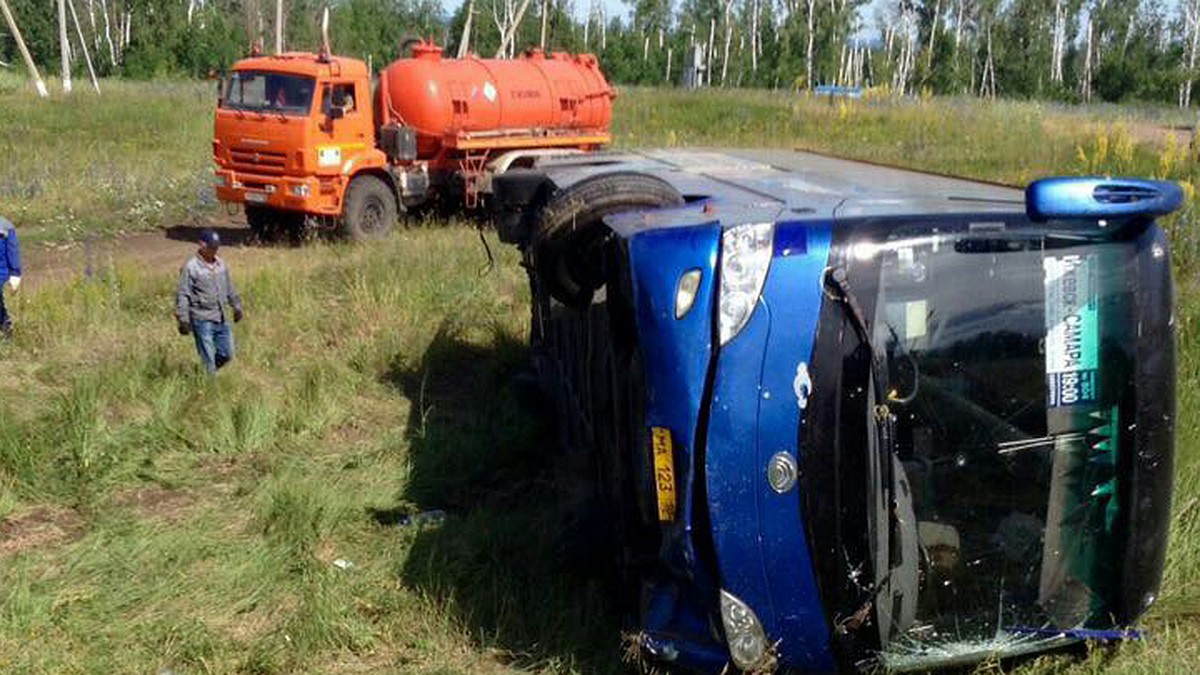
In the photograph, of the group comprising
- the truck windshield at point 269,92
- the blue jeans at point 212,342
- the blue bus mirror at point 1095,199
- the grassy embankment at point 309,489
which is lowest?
the grassy embankment at point 309,489

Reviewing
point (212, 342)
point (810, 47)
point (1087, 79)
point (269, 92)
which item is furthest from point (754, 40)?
point (212, 342)

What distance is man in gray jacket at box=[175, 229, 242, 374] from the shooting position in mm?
8211

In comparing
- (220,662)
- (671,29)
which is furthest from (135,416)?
(671,29)

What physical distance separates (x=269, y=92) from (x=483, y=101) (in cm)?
287

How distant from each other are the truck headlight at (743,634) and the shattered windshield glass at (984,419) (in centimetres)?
37

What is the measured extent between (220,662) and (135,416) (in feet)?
11.0

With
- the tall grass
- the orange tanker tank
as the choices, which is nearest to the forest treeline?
the tall grass

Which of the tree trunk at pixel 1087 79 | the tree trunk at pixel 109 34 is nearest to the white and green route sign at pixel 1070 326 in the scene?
the tree trunk at pixel 109 34

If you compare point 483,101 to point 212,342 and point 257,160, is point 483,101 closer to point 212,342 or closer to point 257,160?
point 257,160

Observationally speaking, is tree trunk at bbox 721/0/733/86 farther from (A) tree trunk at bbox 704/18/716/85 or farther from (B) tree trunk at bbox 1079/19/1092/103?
(B) tree trunk at bbox 1079/19/1092/103

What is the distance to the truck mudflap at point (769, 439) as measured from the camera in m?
3.47

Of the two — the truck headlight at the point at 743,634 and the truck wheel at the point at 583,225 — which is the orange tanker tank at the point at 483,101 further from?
the truck headlight at the point at 743,634

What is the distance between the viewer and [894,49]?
248 feet

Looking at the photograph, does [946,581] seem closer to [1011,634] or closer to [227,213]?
[1011,634]
